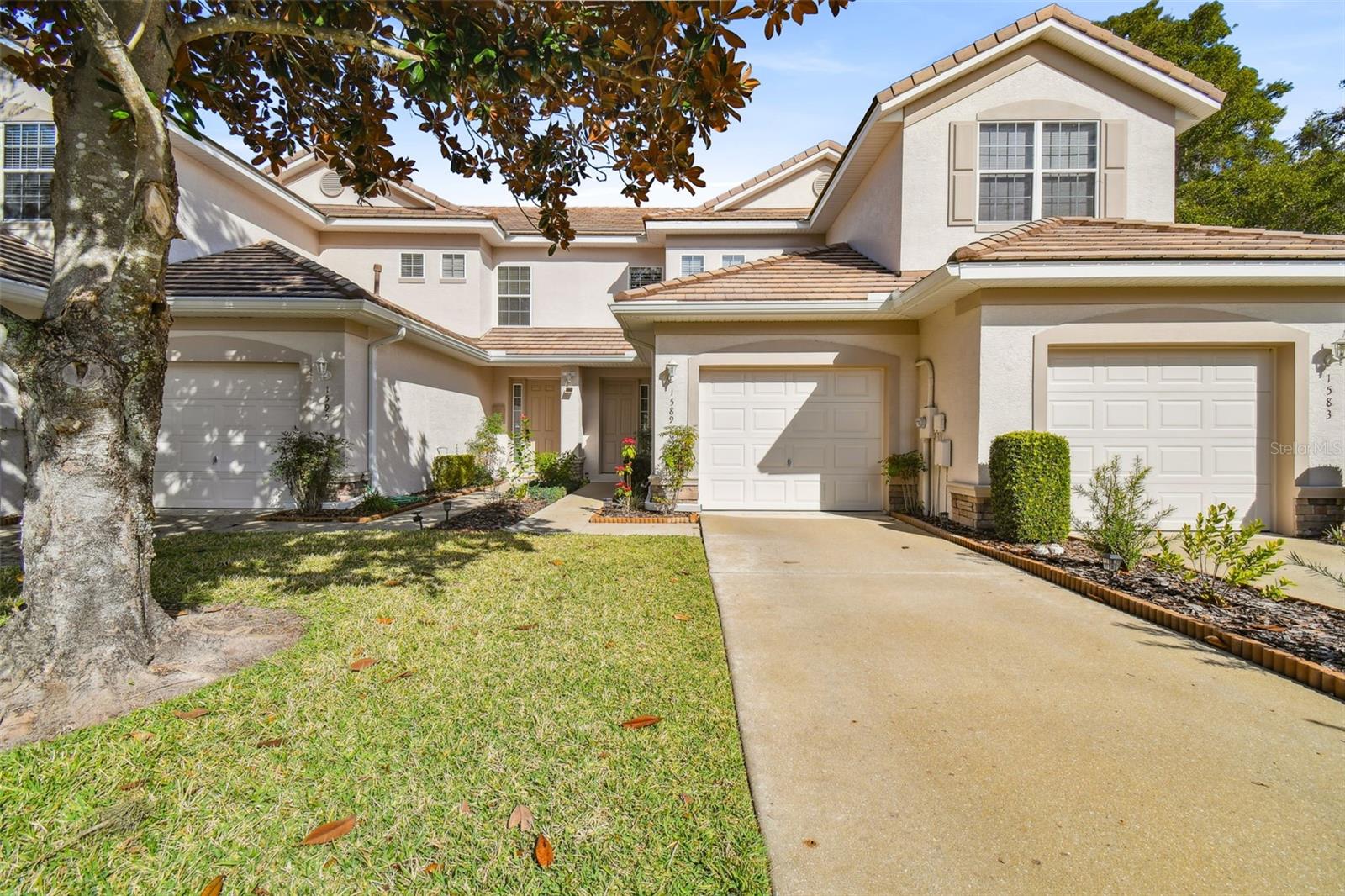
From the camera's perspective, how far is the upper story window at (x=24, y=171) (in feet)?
34.7

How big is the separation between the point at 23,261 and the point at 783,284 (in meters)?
11.5

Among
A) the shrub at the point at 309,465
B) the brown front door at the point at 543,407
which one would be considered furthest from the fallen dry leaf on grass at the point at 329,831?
the brown front door at the point at 543,407

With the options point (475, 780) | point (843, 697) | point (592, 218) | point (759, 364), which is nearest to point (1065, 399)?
point (759, 364)

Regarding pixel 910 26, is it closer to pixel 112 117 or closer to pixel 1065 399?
pixel 1065 399

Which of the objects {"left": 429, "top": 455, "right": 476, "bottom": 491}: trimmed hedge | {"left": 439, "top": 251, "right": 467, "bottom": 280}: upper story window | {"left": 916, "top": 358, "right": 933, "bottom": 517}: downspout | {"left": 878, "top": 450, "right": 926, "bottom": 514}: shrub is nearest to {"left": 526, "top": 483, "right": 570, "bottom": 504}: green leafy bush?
{"left": 429, "top": 455, "right": 476, "bottom": 491}: trimmed hedge

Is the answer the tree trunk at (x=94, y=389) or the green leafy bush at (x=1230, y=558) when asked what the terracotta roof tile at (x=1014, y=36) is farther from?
the tree trunk at (x=94, y=389)

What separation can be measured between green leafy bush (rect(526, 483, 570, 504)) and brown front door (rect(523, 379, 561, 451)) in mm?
4012

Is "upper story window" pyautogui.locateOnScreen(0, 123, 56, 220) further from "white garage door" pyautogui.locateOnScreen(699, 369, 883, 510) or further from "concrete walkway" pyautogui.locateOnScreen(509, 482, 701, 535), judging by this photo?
"white garage door" pyautogui.locateOnScreen(699, 369, 883, 510)

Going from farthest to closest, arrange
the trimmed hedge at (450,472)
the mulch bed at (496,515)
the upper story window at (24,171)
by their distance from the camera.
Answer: the trimmed hedge at (450,472) < the upper story window at (24,171) < the mulch bed at (496,515)

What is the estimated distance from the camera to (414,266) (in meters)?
15.1

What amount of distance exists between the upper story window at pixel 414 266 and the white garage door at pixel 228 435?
231 inches

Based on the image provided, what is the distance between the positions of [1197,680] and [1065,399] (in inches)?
204

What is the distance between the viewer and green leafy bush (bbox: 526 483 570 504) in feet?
38.0

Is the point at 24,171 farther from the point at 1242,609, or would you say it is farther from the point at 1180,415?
the point at 1180,415
